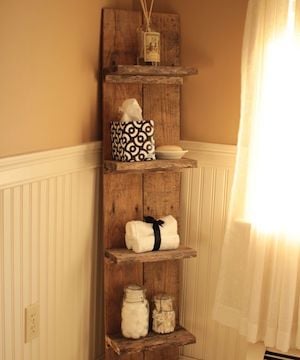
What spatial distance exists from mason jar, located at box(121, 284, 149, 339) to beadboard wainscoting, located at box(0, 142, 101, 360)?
184 millimetres

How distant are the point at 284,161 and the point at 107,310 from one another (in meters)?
0.97

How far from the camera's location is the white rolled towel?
7.22 ft

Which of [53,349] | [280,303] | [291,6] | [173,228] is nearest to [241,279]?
[280,303]

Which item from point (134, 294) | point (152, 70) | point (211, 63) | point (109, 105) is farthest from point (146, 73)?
point (134, 294)

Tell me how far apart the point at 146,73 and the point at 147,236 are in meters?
0.65

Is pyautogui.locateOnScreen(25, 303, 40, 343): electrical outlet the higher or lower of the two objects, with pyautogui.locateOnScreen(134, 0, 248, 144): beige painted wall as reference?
lower

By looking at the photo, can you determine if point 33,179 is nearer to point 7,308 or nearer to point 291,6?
point 7,308

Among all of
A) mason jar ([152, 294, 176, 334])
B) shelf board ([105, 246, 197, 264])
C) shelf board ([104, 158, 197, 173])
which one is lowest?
mason jar ([152, 294, 176, 334])

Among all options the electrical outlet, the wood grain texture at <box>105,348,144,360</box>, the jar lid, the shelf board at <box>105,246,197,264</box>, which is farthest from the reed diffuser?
the wood grain texture at <box>105,348,144,360</box>

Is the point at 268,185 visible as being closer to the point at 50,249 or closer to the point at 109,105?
the point at 109,105

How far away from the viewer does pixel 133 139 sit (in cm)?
213

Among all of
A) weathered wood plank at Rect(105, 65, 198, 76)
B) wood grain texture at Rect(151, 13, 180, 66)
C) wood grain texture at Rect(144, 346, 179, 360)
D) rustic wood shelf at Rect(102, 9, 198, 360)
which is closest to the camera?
weathered wood plank at Rect(105, 65, 198, 76)

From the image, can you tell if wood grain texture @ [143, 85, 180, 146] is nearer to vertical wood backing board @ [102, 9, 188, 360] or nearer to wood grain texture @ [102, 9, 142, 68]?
vertical wood backing board @ [102, 9, 188, 360]

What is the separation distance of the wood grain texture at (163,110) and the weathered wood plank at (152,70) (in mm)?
162
